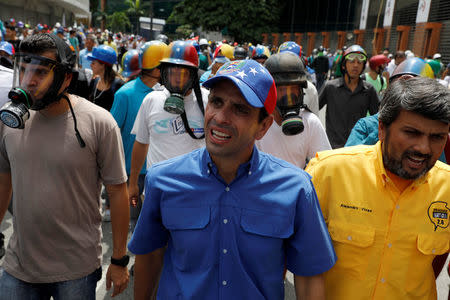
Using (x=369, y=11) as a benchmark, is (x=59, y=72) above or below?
below

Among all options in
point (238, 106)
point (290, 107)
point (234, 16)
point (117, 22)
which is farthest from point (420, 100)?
point (117, 22)

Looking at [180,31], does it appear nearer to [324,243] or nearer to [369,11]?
[369,11]

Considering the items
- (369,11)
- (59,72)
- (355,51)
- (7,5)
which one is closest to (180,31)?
(7,5)

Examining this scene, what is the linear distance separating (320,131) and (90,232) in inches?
69.3

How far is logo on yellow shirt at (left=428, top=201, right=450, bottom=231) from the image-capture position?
5.93ft

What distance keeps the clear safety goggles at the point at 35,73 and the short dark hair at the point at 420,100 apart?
A: 167 centimetres

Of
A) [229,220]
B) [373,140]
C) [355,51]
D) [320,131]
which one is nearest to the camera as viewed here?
[229,220]

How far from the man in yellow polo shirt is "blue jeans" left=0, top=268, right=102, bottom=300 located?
1307 millimetres

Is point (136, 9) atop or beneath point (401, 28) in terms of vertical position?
atop

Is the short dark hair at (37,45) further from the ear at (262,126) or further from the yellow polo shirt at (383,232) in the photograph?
the yellow polo shirt at (383,232)

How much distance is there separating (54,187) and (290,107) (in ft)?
5.44

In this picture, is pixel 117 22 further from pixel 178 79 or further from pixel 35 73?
pixel 35 73

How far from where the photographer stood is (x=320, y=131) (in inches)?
120

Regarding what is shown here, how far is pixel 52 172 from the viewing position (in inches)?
83.1
